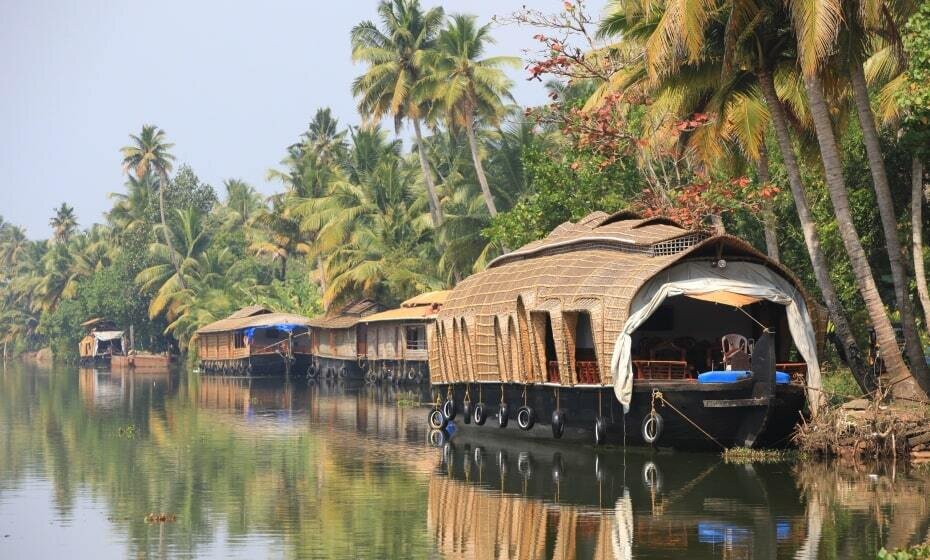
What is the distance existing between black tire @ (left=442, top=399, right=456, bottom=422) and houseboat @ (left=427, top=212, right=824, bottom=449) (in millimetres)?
742

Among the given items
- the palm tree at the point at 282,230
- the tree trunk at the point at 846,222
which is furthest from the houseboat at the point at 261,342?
the tree trunk at the point at 846,222

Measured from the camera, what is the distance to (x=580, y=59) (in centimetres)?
2858

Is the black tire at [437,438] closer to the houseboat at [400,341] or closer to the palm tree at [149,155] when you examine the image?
the houseboat at [400,341]

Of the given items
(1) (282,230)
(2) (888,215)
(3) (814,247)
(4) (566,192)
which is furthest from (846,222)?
(1) (282,230)

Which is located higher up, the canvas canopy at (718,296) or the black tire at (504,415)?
the canvas canopy at (718,296)

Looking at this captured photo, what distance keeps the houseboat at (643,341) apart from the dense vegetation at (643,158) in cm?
170

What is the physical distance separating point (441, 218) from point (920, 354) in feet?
98.1

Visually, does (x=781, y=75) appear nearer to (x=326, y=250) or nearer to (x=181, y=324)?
(x=326, y=250)

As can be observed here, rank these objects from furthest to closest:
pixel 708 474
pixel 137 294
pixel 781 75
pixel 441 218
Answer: pixel 137 294
pixel 441 218
pixel 781 75
pixel 708 474

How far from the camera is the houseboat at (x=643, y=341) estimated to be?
20.1 m

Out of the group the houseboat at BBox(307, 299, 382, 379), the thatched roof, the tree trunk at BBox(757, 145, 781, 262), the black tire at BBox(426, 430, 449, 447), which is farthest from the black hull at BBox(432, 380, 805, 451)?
the thatched roof

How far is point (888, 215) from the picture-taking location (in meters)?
21.6

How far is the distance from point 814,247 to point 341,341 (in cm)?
3268

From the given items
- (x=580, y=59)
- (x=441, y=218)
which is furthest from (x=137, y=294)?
(x=580, y=59)
